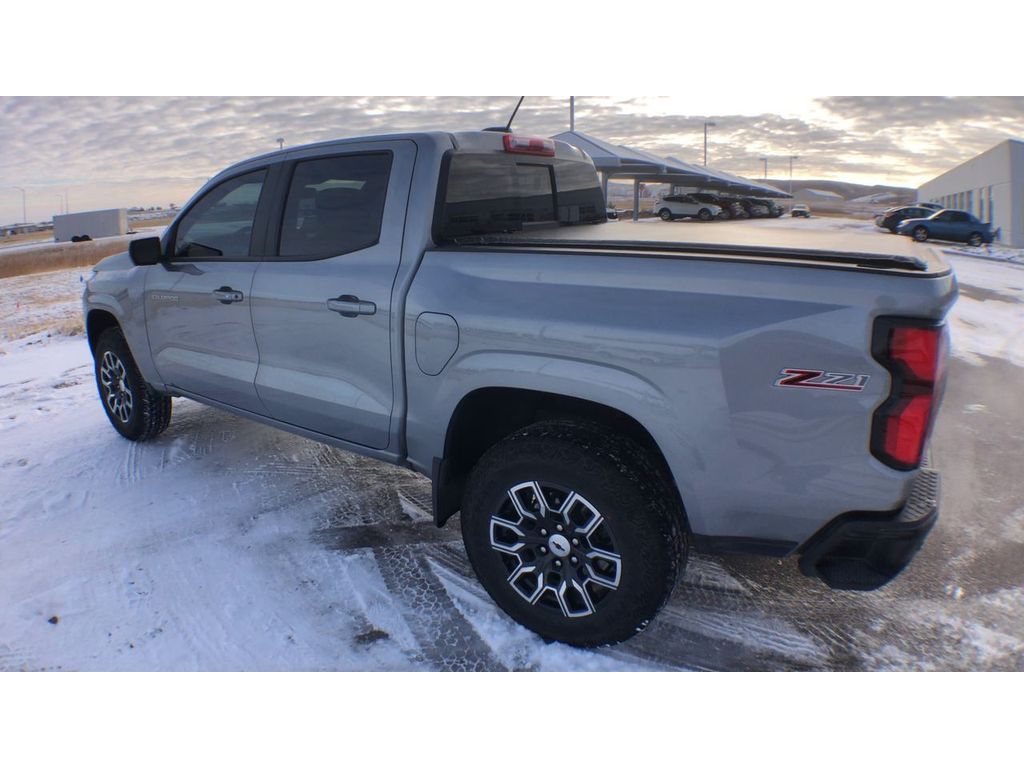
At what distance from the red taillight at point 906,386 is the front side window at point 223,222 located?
327 centimetres

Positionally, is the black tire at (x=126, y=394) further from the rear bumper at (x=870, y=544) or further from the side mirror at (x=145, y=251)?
the rear bumper at (x=870, y=544)

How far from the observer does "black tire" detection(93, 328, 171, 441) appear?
505cm

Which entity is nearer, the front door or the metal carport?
the front door

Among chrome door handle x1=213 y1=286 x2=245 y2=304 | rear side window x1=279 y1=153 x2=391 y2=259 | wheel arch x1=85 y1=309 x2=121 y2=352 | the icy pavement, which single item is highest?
rear side window x1=279 y1=153 x2=391 y2=259

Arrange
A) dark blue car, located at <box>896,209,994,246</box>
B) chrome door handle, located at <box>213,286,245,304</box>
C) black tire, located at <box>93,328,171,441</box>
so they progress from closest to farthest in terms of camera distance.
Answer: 1. chrome door handle, located at <box>213,286,245,304</box>
2. black tire, located at <box>93,328,171,441</box>
3. dark blue car, located at <box>896,209,994,246</box>

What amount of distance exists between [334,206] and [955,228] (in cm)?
3112

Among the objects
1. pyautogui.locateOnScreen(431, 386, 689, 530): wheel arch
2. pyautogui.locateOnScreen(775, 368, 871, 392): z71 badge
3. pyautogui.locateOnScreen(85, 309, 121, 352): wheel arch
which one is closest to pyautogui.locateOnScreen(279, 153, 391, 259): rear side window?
pyautogui.locateOnScreen(431, 386, 689, 530): wheel arch

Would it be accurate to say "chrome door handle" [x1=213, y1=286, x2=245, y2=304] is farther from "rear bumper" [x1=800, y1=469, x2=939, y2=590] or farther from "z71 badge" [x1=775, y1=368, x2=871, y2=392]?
"rear bumper" [x1=800, y1=469, x2=939, y2=590]

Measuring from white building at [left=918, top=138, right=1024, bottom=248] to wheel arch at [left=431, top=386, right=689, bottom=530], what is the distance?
98.5ft

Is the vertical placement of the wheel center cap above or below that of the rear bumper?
below

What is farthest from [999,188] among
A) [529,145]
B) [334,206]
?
[334,206]

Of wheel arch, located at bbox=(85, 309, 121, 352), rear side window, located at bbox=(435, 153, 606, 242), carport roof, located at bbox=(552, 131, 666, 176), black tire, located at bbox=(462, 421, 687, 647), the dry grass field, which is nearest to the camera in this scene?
black tire, located at bbox=(462, 421, 687, 647)

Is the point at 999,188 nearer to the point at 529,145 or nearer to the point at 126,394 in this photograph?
the point at 529,145

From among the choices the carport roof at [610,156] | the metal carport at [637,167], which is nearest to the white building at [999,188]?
the metal carport at [637,167]
